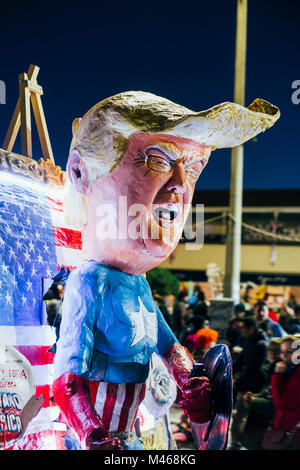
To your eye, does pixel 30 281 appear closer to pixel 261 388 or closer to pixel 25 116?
pixel 25 116

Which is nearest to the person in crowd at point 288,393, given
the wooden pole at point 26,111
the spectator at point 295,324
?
the spectator at point 295,324

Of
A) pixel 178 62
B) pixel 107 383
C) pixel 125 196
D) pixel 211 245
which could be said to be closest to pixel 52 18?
pixel 178 62

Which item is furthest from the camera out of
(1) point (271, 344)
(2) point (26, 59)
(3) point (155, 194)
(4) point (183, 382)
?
(1) point (271, 344)

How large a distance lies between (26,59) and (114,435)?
135 centimetres

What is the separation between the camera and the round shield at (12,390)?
1.20 meters

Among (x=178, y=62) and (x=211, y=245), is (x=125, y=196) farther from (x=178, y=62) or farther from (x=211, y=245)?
(x=211, y=245)

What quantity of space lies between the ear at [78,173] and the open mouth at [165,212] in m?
0.22

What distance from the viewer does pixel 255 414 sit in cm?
278

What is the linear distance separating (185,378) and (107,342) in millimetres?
322

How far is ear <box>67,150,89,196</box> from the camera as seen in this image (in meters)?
1.34

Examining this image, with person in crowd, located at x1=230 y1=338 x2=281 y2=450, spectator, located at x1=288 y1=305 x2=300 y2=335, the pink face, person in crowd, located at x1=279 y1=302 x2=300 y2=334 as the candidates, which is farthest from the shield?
person in crowd, located at x1=279 y1=302 x2=300 y2=334

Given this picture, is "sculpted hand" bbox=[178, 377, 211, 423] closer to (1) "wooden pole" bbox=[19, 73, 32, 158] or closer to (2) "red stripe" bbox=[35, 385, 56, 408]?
(2) "red stripe" bbox=[35, 385, 56, 408]

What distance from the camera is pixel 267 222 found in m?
12.6

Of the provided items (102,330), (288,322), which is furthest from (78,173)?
(288,322)
